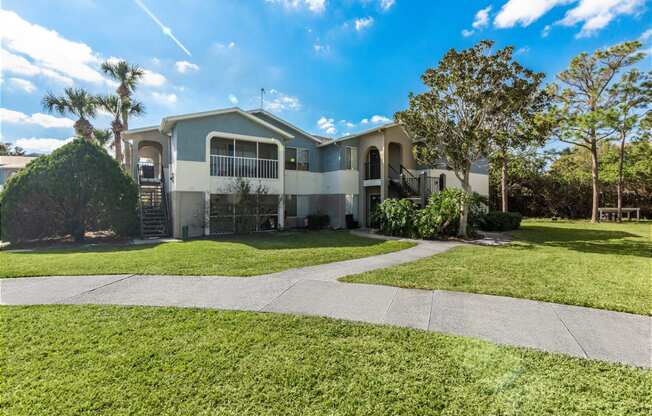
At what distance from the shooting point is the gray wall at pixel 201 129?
44.1 feet

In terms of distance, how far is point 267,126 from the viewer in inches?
614

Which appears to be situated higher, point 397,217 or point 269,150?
point 269,150

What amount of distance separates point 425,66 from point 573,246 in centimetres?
972

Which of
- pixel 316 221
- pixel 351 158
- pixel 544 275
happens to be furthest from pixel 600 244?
pixel 316 221

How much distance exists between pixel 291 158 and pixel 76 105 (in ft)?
49.9

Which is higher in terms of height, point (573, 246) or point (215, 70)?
point (215, 70)

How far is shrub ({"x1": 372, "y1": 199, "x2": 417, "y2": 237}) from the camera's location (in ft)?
45.4

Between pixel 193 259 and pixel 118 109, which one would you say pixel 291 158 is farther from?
pixel 118 109

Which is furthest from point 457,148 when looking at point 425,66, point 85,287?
point 85,287

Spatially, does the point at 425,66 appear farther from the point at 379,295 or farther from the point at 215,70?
the point at 379,295

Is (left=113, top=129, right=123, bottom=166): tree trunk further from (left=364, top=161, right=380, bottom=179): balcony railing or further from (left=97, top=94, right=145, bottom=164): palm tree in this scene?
(left=364, top=161, right=380, bottom=179): balcony railing

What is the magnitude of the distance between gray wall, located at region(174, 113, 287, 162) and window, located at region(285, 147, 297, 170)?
307 centimetres

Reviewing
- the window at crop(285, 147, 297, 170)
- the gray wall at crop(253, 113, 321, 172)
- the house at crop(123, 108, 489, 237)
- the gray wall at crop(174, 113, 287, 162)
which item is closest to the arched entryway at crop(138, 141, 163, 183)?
the house at crop(123, 108, 489, 237)

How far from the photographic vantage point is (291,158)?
18344 millimetres
